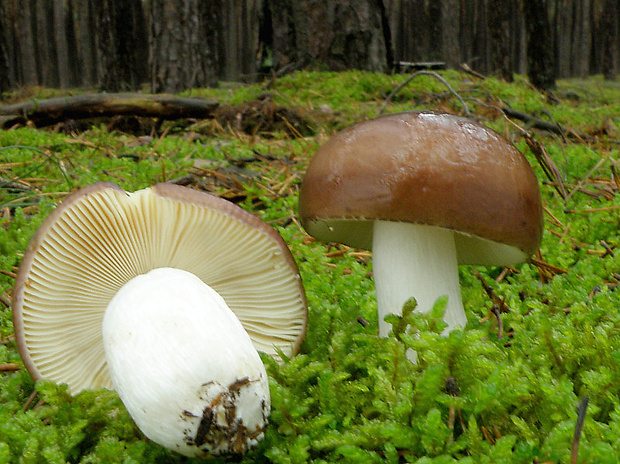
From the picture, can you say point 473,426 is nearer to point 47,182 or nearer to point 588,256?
point 588,256

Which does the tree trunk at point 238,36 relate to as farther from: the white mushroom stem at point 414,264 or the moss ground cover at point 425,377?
the white mushroom stem at point 414,264

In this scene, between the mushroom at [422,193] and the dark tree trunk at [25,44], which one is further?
the dark tree trunk at [25,44]

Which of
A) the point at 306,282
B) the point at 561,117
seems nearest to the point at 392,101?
the point at 561,117

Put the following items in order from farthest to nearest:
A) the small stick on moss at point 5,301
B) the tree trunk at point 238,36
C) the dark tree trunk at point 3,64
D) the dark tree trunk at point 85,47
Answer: the tree trunk at point 238,36 → the dark tree trunk at point 85,47 → the dark tree trunk at point 3,64 → the small stick on moss at point 5,301

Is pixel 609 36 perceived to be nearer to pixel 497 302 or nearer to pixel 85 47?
pixel 497 302

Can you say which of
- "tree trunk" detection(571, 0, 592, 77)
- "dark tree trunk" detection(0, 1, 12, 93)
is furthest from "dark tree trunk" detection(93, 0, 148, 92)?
"tree trunk" detection(571, 0, 592, 77)

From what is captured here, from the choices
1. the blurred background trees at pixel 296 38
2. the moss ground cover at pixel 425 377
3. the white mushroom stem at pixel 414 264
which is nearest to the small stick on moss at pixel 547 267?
the moss ground cover at pixel 425 377

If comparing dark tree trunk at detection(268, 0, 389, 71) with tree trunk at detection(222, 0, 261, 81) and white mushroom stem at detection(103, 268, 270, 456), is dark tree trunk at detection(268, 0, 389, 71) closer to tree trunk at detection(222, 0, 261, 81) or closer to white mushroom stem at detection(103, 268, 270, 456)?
white mushroom stem at detection(103, 268, 270, 456)
